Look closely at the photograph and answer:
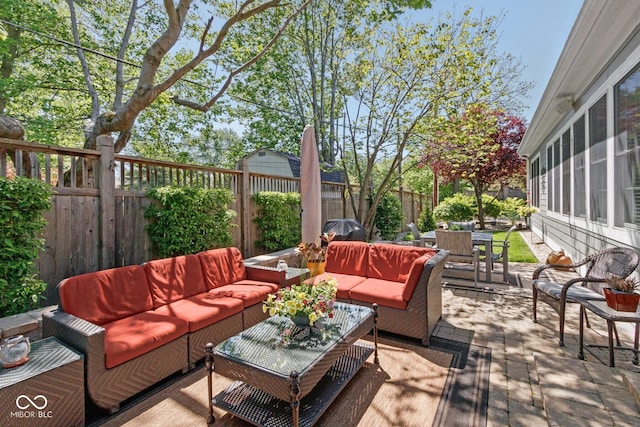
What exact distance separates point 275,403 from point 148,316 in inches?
59.2

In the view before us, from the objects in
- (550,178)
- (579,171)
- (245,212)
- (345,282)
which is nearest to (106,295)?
(345,282)

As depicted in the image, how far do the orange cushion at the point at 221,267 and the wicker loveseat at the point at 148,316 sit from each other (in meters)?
0.01

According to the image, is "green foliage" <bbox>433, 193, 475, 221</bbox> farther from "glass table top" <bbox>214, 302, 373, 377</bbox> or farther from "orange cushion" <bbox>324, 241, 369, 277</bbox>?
"glass table top" <bbox>214, 302, 373, 377</bbox>

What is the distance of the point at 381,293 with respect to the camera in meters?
3.58

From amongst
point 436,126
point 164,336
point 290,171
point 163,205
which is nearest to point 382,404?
point 164,336

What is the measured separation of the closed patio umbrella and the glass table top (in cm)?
236

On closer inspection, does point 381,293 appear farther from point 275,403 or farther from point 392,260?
point 275,403

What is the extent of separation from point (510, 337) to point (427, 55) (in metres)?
5.51

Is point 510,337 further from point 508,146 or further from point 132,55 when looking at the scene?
point 508,146

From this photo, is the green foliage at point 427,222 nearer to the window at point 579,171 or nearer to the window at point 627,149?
the window at point 579,171

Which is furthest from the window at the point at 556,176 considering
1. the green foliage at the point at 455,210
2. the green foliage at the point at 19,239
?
the green foliage at the point at 19,239

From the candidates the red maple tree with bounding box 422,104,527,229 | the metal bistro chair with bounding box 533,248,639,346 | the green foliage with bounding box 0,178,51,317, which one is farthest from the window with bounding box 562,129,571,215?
the green foliage with bounding box 0,178,51,317

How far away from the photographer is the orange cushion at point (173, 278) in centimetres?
326

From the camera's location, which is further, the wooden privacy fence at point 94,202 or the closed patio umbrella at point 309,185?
the closed patio umbrella at point 309,185
